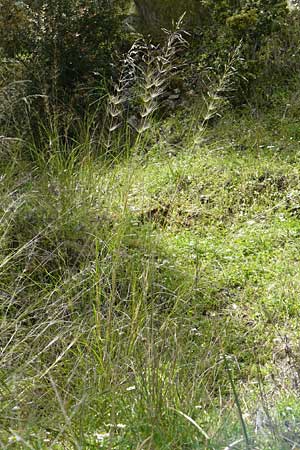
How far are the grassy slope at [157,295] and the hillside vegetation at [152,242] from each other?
17mm

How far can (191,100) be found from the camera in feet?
27.9

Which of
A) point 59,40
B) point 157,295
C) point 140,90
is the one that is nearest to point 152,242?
point 157,295

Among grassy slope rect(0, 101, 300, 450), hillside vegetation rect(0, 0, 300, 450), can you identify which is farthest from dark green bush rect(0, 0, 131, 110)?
grassy slope rect(0, 101, 300, 450)

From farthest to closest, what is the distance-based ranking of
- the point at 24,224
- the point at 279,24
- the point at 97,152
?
1. the point at 279,24
2. the point at 97,152
3. the point at 24,224

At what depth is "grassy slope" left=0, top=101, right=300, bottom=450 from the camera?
109 inches

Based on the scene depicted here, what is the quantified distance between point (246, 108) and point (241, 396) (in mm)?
4868

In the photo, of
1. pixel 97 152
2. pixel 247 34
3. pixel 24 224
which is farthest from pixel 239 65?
pixel 24 224

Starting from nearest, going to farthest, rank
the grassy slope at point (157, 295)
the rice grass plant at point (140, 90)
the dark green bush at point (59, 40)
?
the grassy slope at point (157, 295)
the rice grass plant at point (140, 90)
the dark green bush at point (59, 40)

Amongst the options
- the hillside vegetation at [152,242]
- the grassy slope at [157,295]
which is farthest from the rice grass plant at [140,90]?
the grassy slope at [157,295]

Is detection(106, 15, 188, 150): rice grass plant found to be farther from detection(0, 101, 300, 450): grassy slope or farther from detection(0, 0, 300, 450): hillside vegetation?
detection(0, 101, 300, 450): grassy slope

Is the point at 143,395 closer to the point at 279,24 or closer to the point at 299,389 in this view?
the point at 299,389

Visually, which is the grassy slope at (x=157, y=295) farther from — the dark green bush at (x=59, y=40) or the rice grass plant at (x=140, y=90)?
the dark green bush at (x=59, y=40)

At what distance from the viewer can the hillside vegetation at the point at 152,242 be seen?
2.84 m

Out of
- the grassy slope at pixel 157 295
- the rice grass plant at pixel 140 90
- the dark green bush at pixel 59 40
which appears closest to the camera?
the grassy slope at pixel 157 295
